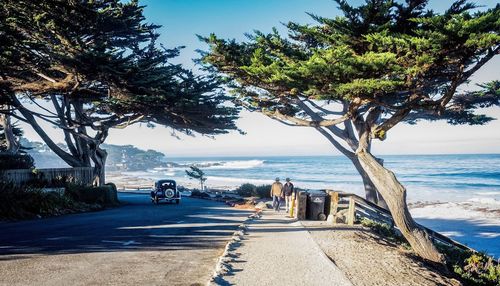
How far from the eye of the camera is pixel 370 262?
6.62m

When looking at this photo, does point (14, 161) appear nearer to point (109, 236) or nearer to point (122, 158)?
point (109, 236)

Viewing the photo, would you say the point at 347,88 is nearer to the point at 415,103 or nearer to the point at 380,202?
the point at 415,103

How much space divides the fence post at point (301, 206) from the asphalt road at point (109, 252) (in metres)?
2.82

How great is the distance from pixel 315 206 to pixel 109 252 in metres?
7.58

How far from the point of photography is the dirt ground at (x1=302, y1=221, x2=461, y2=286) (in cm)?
568

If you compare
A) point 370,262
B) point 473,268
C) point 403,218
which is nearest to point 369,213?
point 403,218

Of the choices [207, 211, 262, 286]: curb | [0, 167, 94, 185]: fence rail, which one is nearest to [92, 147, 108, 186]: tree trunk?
[0, 167, 94, 185]: fence rail

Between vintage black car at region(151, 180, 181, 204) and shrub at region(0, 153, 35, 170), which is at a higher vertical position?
shrub at region(0, 153, 35, 170)

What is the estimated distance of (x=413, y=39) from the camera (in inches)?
285

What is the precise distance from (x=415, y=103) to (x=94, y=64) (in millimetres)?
11154

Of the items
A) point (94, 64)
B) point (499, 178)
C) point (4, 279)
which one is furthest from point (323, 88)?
point (499, 178)

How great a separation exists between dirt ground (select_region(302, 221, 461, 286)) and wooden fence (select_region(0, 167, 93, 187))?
1315cm

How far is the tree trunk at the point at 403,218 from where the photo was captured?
342 inches

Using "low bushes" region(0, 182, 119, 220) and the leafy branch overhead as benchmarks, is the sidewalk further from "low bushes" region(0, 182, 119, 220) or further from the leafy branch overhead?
"low bushes" region(0, 182, 119, 220)
